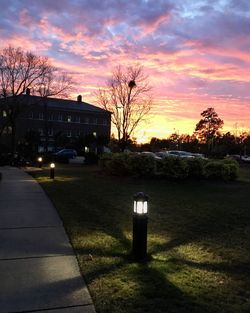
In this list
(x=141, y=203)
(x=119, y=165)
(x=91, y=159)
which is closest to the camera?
(x=141, y=203)

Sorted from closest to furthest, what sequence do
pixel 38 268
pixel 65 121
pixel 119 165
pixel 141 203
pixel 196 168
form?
pixel 38 268
pixel 141 203
pixel 196 168
pixel 119 165
pixel 65 121

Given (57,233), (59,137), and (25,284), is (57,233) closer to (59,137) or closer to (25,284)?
(25,284)

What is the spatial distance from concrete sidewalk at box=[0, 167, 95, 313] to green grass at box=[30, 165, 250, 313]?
0.18 metres

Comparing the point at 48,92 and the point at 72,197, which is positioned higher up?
the point at 48,92

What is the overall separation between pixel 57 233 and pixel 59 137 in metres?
77.1

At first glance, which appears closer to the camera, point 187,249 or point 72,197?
point 187,249

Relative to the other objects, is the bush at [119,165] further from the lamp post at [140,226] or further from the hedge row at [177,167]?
the lamp post at [140,226]

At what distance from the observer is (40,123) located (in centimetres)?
10044

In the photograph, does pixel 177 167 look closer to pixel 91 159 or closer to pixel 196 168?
pixel 196 168

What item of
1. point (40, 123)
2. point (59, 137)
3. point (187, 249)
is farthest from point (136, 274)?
point (40, 123)

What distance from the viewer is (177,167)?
1908cm

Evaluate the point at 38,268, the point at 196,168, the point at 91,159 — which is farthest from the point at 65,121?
the point at 38,268

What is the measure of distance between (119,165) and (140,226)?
14.9 metres

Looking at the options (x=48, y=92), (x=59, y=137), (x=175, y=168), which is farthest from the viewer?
(x=59, y=137)
